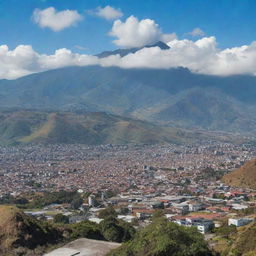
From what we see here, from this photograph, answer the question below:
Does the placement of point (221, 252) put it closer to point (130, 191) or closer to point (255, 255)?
point (255, 255)

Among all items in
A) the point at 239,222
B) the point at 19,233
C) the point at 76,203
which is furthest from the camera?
the point at 76,203

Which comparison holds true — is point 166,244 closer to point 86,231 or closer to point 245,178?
point 86,231

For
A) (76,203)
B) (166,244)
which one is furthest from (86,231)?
(76,203)

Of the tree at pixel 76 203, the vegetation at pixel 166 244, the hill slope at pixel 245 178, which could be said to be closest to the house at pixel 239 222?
the vegetation at pixel 166 244

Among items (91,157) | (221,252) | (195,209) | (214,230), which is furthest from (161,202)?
(91,157)

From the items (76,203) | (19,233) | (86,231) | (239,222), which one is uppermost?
(19,233)

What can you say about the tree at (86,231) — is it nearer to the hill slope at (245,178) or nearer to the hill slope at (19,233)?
the hill slope at (19,233)
